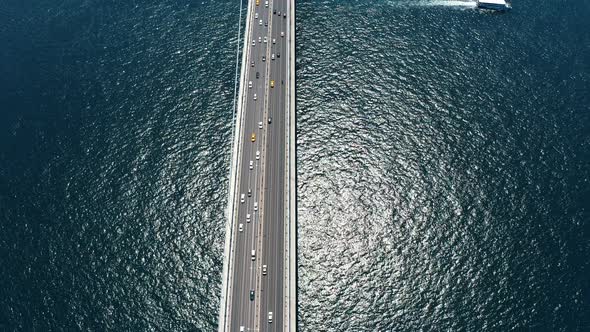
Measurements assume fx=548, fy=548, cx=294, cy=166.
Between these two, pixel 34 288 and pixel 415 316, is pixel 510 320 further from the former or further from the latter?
pixel 34 288

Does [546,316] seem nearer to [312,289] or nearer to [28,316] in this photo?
[312,289]

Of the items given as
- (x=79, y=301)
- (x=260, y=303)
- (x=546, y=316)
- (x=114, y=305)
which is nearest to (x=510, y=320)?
(x=546, y=316)

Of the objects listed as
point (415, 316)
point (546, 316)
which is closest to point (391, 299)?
point (415, 316)

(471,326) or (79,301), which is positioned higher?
(79,301)

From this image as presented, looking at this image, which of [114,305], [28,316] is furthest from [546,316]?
[28,316]

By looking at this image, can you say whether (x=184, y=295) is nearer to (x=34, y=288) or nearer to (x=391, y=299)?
(x=34, y=288)

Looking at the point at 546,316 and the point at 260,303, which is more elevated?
the point at 260,303
